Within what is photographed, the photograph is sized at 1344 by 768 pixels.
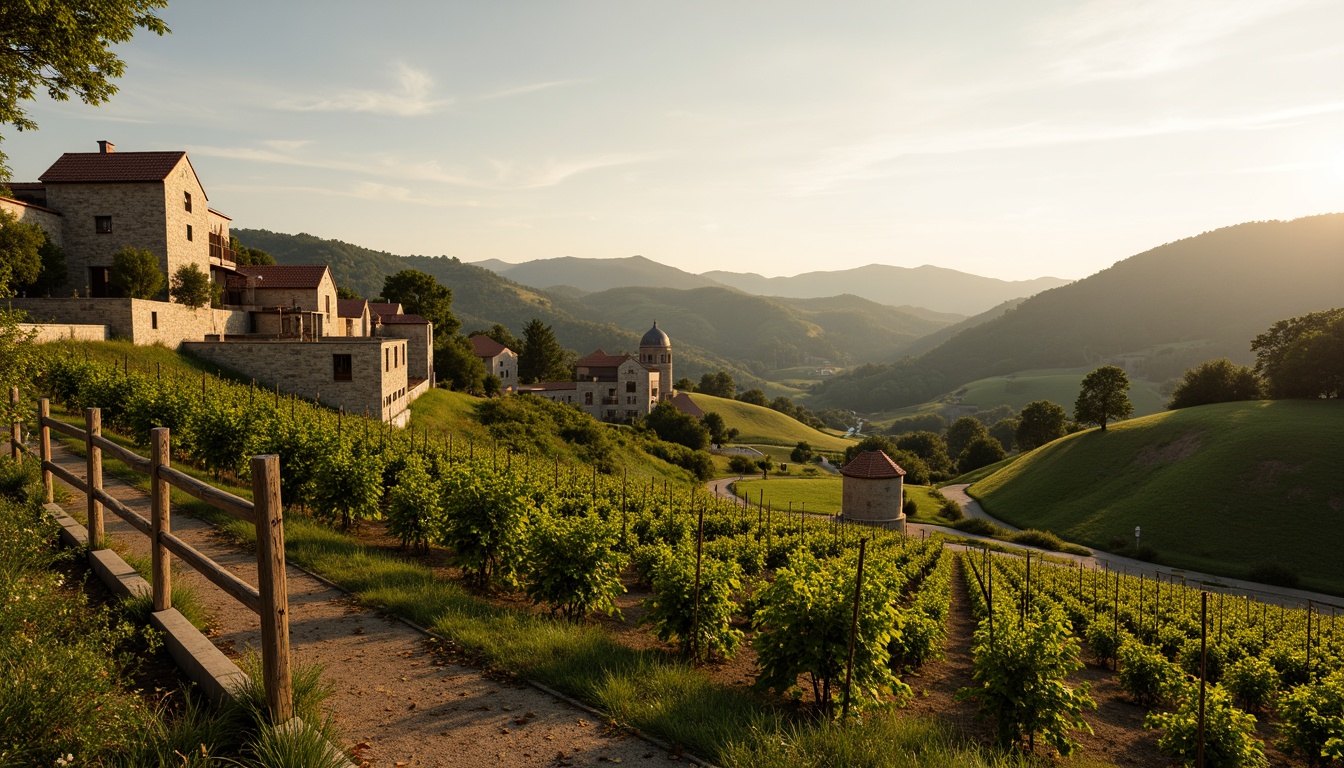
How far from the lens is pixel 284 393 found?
116 ft

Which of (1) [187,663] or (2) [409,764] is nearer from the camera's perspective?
(2) [409,764]

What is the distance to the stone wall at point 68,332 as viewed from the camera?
1072 inches

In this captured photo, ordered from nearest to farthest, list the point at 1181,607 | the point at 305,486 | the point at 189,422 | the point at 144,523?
the point at 144,523, the point at 305,486, the point at 189,422, the point at 1181,607

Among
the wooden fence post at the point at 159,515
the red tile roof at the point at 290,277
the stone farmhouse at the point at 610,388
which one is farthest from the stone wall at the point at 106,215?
the stone farmhouse at the point at 610,388

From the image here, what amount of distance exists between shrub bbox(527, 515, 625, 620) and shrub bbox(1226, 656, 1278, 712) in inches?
618

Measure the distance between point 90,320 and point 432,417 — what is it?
58.0ft

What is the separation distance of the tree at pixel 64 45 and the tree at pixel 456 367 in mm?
43756

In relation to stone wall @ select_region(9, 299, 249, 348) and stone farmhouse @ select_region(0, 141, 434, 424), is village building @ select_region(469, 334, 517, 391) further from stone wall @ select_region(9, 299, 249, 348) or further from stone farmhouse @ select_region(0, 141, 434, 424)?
stone wall @ select_region(9, 299, 249, 348)

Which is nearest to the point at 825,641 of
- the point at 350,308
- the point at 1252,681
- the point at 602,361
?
the point at 1252,681

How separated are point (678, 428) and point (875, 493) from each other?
1567 inches

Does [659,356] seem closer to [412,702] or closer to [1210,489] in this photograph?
[1210,489]

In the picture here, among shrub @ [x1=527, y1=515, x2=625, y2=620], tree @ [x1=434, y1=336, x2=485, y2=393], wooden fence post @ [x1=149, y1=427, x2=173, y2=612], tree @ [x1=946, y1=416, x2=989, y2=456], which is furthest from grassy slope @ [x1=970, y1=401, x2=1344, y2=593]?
wooden fence post @ [x1=149, y1=427, x2=173, y2=612]

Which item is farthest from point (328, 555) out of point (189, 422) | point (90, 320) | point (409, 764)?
point (90, 320)

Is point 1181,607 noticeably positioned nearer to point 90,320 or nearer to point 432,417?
point 432,417
